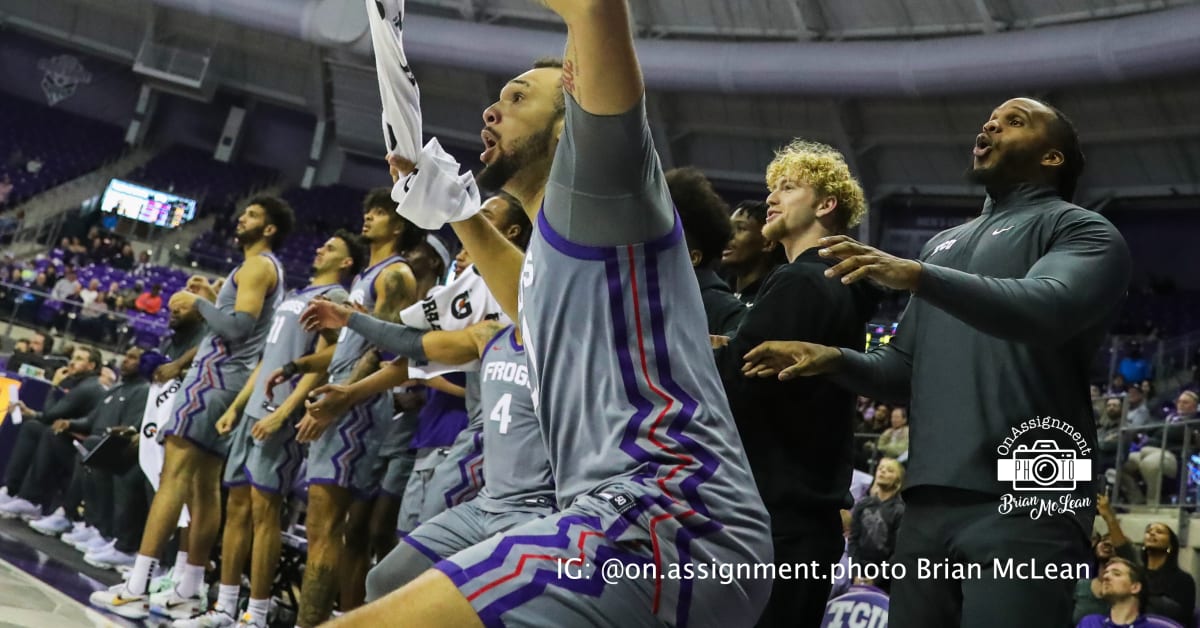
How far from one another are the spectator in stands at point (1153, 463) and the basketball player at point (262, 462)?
598 centimetres

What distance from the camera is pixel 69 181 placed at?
85.6ft

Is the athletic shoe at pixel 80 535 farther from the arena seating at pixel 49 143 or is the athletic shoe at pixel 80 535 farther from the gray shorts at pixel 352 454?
the arena seating at pixel 49 143

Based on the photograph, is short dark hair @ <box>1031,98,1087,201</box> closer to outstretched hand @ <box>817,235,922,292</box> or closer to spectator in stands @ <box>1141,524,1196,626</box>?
outstretched hand @ <box>817,235,922,292</box>

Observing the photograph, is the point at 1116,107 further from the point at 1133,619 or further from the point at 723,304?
the point at 723,304

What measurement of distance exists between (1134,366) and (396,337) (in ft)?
34.1

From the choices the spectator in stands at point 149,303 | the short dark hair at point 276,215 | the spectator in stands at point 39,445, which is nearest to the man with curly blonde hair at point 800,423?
the short dark hair at point 276,215

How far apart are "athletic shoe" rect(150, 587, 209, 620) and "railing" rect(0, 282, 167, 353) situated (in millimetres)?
11366

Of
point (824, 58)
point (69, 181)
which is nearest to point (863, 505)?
point (824, 58)

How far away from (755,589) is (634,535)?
10.1 inches

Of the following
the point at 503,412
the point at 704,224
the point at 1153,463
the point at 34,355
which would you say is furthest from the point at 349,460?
the point at 34,355

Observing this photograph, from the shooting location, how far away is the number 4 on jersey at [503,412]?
3.63 m

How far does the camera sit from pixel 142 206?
25.9 meters

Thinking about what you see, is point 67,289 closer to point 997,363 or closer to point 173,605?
point 173,605

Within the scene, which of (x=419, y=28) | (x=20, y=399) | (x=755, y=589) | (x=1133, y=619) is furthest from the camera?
(x=419, y=28)
